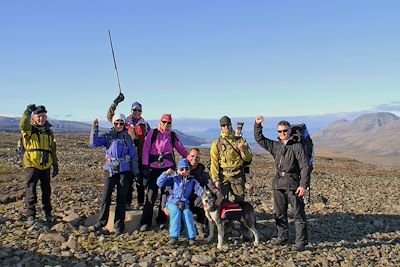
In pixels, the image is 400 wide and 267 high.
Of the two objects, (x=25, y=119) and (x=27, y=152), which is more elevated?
(x=25, y=119)

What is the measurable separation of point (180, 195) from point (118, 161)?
1609 millimetres

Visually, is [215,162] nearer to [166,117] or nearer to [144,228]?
[166,117]

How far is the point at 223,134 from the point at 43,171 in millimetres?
4451

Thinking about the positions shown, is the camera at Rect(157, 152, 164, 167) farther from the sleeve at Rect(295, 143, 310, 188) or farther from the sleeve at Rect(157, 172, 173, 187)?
the sleeve at Rect(295, 143, 310, 188)

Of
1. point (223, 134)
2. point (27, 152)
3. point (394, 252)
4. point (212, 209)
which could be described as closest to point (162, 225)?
point (212, 209)

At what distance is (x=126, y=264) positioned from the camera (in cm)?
870

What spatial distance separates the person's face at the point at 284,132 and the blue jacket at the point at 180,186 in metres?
2.15

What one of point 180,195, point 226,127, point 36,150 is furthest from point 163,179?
point 36,150

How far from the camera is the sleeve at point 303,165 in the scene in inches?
376

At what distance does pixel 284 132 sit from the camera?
9.89 m

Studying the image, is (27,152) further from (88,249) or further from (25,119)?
(88,249)

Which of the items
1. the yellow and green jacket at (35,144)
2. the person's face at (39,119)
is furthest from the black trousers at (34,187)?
the person's face at (39,119)

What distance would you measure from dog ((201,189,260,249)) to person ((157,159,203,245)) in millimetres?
353

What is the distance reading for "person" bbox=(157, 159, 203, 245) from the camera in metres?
9.79
